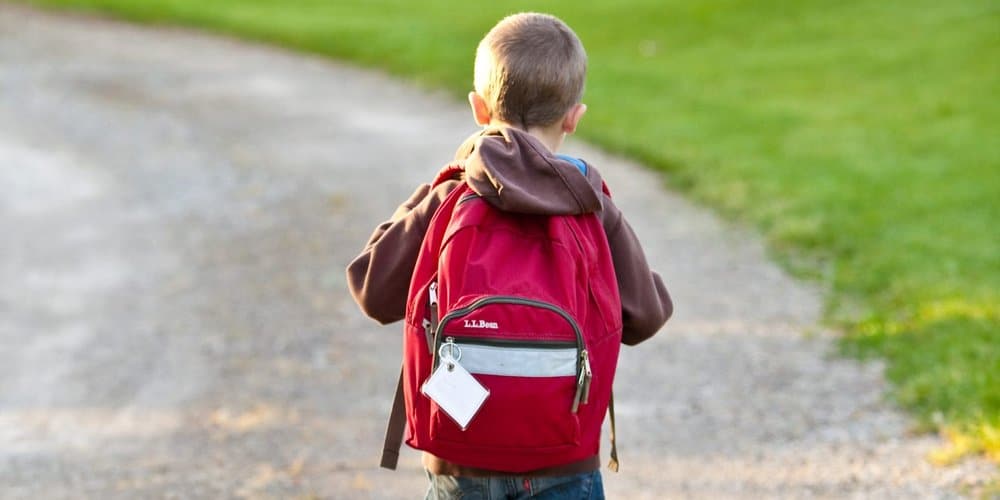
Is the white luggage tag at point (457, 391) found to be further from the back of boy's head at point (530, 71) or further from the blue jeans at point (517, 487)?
the back of boy's head at point (530, 71)

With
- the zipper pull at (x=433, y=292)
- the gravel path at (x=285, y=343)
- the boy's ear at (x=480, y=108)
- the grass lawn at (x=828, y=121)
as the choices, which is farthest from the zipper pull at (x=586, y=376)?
the grass lawn at (x=828, y=121)

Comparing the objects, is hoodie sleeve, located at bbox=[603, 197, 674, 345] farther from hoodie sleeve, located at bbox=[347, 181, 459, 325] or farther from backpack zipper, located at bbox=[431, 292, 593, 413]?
hoodie sleeve, located at bbox=[347, 181, 459, 325]

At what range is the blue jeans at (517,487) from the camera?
93.0 inches

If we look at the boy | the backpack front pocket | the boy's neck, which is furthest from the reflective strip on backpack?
the boy's neck

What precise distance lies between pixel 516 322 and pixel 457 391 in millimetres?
167

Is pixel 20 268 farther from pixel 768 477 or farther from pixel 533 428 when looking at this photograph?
pixel 533 428

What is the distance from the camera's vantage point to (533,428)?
88.4 inches

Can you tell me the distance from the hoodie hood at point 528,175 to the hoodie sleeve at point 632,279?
12 centimetres

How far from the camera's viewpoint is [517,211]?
2.23 m

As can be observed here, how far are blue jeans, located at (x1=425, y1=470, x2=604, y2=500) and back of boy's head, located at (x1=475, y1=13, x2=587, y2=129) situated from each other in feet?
2.30

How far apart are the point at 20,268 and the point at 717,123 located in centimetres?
590

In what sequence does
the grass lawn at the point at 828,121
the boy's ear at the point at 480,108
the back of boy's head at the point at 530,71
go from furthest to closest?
the grass lawn at the point at 828,121
the boy's ear at the point at 480,108
the back of boy's head at the point at 530,71

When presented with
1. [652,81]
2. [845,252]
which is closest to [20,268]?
[845,252]

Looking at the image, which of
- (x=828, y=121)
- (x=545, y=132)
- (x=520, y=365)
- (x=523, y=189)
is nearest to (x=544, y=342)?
(x=520, y=365)
